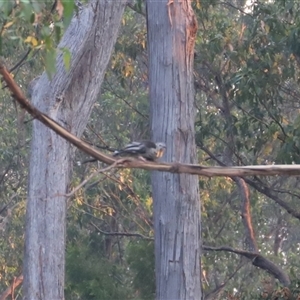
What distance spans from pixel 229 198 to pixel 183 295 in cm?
991

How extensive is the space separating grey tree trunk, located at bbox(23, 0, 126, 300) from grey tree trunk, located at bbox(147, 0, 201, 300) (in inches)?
27.1

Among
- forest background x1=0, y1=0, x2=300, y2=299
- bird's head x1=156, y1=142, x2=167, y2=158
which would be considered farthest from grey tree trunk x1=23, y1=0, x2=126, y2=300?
bird's head x1=156, y1=142, x2=167, y2=158

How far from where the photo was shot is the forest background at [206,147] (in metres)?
12.5

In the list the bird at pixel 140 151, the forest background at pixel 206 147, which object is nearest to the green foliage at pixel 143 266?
the forest background at pixel 206 147

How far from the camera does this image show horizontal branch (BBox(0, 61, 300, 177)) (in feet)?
11.6

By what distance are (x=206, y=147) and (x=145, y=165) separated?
1100cm

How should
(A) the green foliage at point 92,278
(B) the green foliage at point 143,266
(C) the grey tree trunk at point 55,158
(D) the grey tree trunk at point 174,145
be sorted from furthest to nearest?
(A) the green foliage at point 92,278, (B) the green foliage at point 143,266, (C) the grey tree trunk at point 55,158, (D) the grey tree trunk at point 174,145

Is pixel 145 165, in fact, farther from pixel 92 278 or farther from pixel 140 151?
pixel 92 278

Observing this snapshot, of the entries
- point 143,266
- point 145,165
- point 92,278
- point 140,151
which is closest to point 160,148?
point 140,151

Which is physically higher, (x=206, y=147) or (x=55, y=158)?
(x=206, y=147)

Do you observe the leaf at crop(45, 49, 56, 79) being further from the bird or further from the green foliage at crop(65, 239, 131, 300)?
the green foliage at crop(65, 239, 131, 300)

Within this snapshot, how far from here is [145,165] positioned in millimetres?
4027

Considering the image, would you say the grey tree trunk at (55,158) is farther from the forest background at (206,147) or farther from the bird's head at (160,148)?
the bird's head at (160,148)

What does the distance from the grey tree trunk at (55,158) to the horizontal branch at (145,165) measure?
3.62 metres
